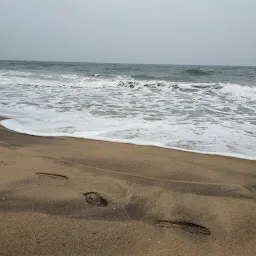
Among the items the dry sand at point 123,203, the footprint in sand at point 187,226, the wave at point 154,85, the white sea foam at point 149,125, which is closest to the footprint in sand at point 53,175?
the dry sand at point 123,203

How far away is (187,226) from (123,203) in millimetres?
544

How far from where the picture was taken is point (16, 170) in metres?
2.96

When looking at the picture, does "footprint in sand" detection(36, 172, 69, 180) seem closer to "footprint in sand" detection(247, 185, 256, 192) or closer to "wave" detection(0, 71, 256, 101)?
"footprint in sand" detection(247, 185, 256, 192)

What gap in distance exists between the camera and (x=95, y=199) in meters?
2.51

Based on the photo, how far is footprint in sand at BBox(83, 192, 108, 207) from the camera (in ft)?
7.95

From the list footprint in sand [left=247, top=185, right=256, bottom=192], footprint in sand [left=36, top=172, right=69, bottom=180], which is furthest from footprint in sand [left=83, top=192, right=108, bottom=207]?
footprint in sand [left=247, top=185, right=256, bottom=192]

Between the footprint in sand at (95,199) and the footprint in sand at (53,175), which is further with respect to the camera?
the footprint in sand at (53,175)

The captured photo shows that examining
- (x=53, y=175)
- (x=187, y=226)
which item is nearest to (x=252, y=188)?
(x=187, y=226)

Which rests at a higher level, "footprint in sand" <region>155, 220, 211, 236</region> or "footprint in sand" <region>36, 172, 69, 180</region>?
"footprint in sand" <region>36, 172, 69, 180</region>

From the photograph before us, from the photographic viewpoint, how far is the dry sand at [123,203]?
1.86m

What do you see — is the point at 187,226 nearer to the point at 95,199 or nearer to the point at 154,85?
the point at 95,199

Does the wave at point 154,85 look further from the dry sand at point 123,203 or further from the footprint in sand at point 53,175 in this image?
the footprint in sand at point 53,175

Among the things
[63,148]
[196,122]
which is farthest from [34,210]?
[196,122]

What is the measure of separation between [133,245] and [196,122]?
470 centimetres
